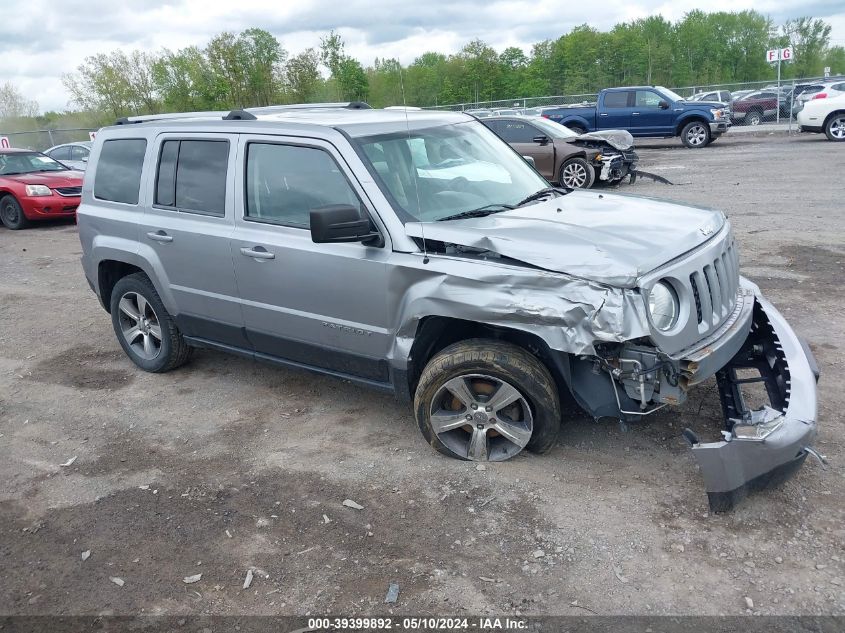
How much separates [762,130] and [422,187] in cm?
2432

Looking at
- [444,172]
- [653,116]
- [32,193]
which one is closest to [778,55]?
[653,116]

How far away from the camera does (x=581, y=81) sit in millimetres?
57875

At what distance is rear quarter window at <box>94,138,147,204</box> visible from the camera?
541 cm

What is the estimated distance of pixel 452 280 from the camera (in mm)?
3787

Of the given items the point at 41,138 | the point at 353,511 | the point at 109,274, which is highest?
the point at 41,138

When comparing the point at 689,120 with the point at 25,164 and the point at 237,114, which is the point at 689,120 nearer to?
the point at 25,164

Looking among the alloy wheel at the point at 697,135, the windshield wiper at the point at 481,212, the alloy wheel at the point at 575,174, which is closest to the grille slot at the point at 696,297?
the windshield wiper at the point at 481,212

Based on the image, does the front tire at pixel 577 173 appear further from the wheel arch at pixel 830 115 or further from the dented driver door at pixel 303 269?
the dented driver door at pixel 303 269

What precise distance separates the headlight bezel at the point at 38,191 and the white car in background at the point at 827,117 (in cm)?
1915

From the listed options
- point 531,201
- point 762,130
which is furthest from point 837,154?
point 531,201

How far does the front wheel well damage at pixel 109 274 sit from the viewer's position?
230 inches

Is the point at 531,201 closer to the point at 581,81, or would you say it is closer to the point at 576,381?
the point at 576,381

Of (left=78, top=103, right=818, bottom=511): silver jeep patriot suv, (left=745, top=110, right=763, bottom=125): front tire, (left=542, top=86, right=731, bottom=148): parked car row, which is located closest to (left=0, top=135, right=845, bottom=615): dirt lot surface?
(left=78, top=103, right=818, bottom=511): silver jeep patriot suv

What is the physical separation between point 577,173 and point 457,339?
10.8 meters
